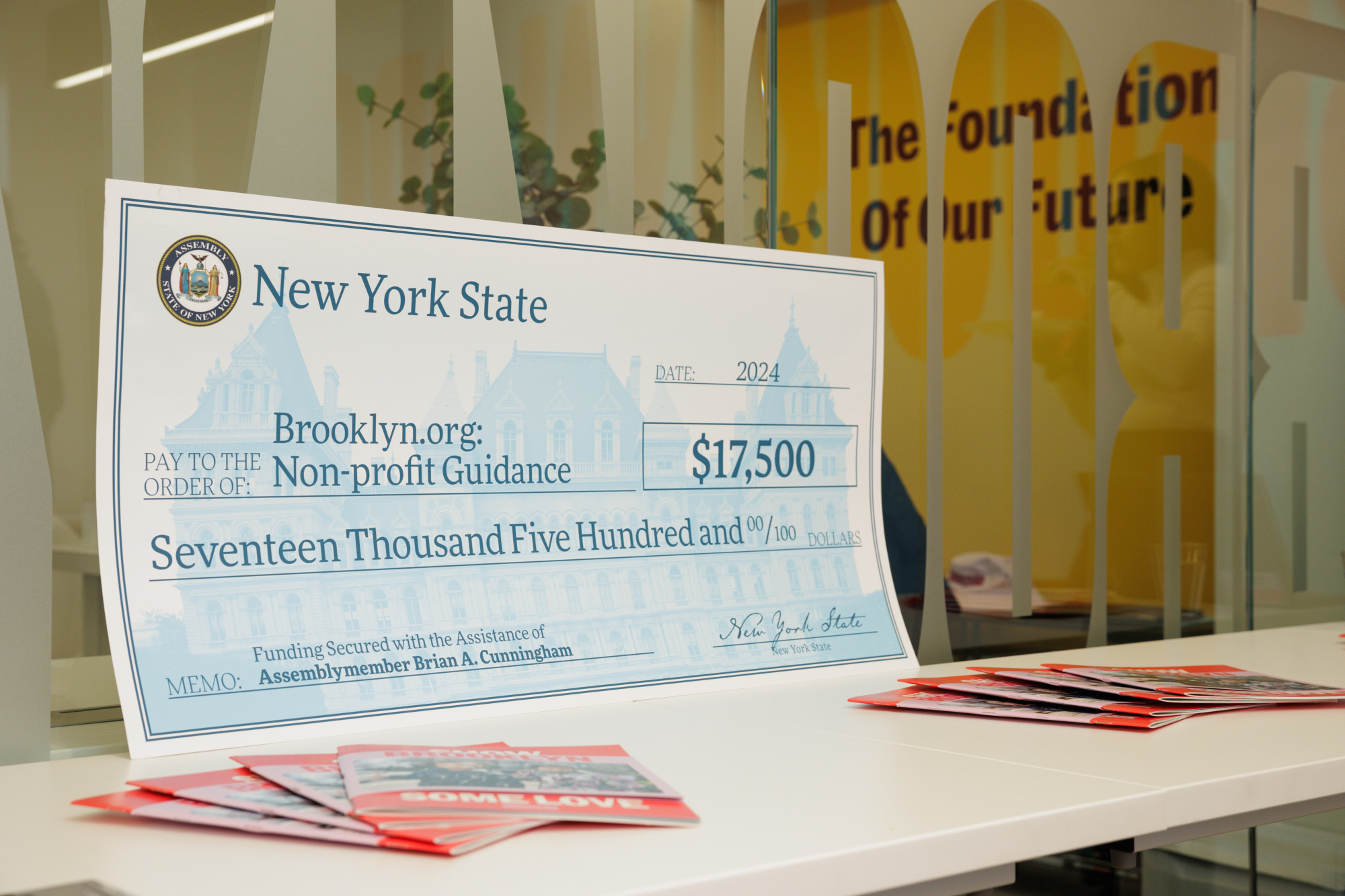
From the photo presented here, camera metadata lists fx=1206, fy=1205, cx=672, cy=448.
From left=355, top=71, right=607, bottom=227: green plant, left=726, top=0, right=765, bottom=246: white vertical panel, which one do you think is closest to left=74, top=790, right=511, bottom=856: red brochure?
left=355, top=71, right=607, bottom=227: green plant

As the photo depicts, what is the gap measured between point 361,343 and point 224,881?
575 mm

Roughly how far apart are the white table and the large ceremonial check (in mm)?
63

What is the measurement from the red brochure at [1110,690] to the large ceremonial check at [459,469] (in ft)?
0.61

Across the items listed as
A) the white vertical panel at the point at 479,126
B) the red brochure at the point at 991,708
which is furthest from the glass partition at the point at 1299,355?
the white vertical panel at the point at 479,126

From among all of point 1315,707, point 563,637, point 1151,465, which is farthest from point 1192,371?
point 563,637

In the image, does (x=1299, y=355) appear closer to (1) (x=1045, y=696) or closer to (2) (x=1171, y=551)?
(2) (x=1171, y=551)

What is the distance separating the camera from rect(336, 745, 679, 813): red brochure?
0.75m

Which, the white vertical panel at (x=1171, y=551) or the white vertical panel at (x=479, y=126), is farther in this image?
the white vertical panel at (x=1171, y=551)

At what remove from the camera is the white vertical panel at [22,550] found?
980 millimetres

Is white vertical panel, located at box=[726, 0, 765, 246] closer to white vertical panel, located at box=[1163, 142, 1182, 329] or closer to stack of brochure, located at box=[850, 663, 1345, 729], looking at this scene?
stack of brochure, located at box=[850, 663, 1345, 729]

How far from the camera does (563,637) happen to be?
1157mm

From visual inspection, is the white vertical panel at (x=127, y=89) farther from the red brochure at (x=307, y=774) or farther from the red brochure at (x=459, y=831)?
the red brochure at (x=459, y=831)

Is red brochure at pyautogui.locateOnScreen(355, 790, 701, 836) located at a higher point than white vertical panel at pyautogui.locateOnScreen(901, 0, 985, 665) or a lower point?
lower

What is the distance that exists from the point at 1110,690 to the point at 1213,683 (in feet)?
0.50
